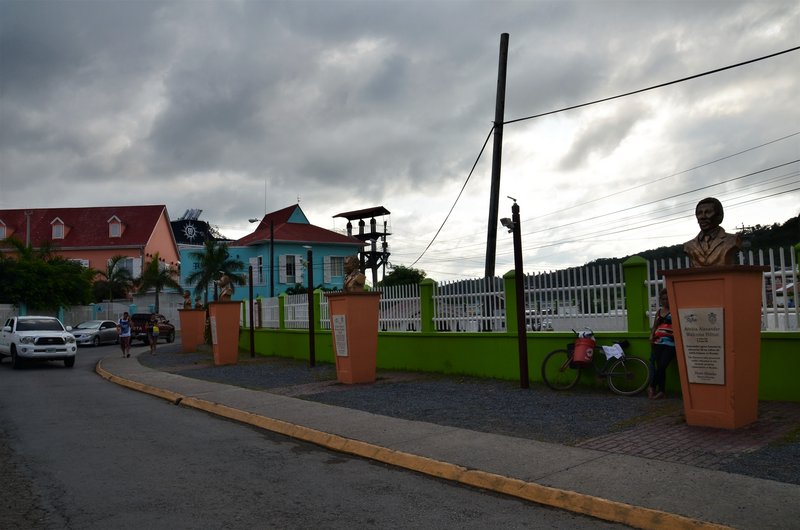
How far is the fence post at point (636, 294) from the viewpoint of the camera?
11.0 metres

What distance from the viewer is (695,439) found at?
7.64 m

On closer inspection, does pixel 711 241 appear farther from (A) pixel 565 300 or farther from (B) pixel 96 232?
(B) pixel 96 232

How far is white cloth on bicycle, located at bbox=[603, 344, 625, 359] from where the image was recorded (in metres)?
10.8

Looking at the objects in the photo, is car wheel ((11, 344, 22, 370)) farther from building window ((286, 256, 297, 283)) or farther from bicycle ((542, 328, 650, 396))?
building window ((286, 256, 297, 283))

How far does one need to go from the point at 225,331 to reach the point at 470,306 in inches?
374

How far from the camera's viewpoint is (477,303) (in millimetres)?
14234

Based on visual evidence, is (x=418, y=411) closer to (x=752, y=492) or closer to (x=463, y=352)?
(x=463, y=352)

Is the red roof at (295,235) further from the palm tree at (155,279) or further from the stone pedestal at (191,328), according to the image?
Result: the stone pedestal at (191,328)

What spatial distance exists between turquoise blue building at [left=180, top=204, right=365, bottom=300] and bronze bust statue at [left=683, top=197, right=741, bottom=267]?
4498cm

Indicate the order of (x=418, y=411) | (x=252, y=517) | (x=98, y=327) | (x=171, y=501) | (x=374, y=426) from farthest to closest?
(x=98, y=327) < (x=418, y=411) < (x=374, y=426) < (x=171, y=501) < (x=252, y=517)

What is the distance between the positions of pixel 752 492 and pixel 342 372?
968 centimetres

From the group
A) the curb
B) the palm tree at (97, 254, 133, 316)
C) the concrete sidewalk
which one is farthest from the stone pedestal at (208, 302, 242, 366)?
the palm tree at (97, 254, 133, 316)

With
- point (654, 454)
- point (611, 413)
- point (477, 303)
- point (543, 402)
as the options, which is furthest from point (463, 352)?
point (654, 454)

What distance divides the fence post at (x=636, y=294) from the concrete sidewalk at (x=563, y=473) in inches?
151
